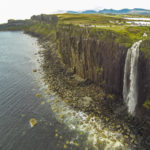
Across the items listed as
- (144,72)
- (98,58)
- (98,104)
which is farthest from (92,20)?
(144,72)

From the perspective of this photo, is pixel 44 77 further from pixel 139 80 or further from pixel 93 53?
pixel 139 80

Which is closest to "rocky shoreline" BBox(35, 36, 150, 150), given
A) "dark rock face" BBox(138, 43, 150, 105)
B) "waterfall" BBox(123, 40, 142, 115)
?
"waterfall" BBox(123, 40, 142, 115)

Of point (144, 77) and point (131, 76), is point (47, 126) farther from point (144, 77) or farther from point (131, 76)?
point (144, 77)

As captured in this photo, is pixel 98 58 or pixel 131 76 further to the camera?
pixel 98 58

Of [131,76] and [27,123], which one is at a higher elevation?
[131,76]

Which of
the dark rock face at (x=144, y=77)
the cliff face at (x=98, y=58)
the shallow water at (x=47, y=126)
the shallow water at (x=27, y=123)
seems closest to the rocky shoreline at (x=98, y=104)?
the shallow water at (x=47, y=126)

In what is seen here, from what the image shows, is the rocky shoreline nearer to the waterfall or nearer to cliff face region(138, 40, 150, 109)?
the waterfall
